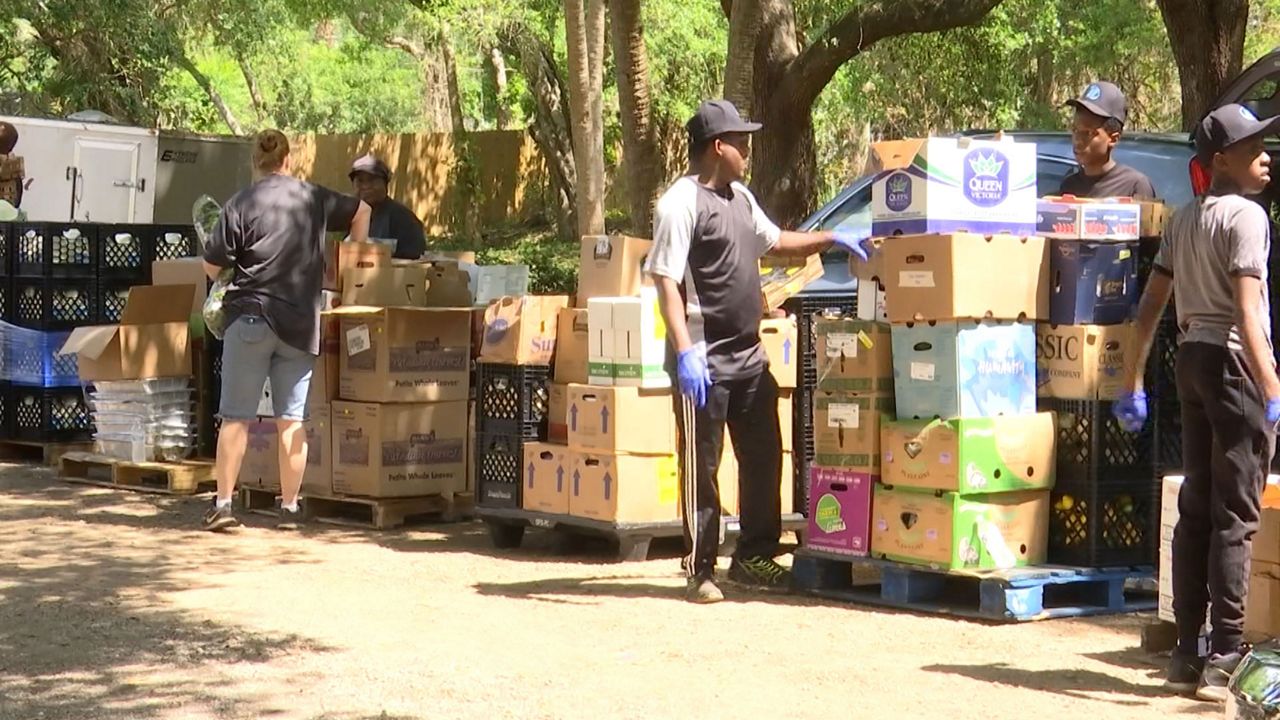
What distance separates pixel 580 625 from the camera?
26.4ft

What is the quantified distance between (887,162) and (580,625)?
2.57 metres

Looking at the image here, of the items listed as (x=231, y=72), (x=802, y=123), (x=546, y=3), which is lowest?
(x=802, y=123)

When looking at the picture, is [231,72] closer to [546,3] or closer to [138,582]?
[546,3]

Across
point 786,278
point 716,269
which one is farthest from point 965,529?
point 786,278

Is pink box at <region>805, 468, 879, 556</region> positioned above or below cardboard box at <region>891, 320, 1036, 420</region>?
below

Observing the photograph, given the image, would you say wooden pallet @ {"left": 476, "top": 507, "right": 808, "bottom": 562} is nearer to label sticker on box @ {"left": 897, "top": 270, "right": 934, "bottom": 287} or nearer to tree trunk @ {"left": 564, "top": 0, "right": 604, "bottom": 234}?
label sticker on box @ {"left": 897, "top": 270, "right": 934, "bottom": 287}

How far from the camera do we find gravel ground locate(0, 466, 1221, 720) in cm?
654

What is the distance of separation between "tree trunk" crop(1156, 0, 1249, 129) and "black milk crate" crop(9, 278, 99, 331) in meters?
8.79

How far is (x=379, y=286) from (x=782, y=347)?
2.72m

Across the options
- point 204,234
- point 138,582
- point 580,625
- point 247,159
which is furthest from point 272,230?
point 247,159

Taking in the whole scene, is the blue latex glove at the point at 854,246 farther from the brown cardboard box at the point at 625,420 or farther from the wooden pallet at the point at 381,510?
the wooden pallet at the point at 381,510

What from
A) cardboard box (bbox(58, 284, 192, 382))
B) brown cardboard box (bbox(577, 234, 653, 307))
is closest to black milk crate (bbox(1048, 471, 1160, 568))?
→ brown cardboard box (bbox(577, 234, 653, 307))

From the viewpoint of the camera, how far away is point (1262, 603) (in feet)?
22.6

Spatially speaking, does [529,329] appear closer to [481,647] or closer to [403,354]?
[403,354]
